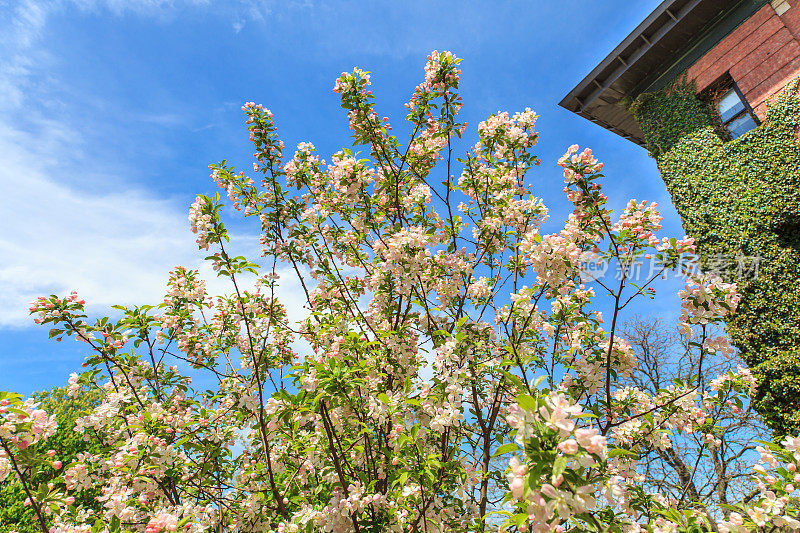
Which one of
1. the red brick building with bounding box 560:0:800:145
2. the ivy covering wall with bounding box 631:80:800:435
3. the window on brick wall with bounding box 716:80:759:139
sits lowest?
the ivy covering wall with bounding box 631:80:800:435

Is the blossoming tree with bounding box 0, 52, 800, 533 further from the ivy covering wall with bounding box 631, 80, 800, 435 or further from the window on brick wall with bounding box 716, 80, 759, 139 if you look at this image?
the window on brick wall with bounding box 716, 80, 759, 139

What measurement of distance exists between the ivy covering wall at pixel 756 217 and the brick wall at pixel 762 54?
44 cm

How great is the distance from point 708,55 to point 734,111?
5.44ft

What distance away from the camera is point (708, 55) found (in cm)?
1023

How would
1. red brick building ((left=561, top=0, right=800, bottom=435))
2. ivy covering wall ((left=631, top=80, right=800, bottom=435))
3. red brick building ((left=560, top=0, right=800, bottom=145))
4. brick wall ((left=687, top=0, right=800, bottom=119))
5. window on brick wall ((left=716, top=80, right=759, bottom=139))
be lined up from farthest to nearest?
1. window on brick wall ((left=716, top=80, right=759, bottom=139))
2. red brick building ((left=560, top=0, right=800, bottom=145))
3. brick wall ((left=687, top=0, right=800, bottom=119))
4. red brick building ((left=561, top=0, right=800, bottom=435))
5. ivy covering wall ((left=631, top=80, right=800, bottom=435))

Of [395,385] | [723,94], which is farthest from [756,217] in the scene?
[395,385]

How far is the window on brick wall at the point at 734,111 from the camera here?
31.4 ft

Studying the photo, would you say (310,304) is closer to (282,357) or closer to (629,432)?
(282,357)

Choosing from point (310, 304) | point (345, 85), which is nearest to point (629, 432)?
point (310, 304)

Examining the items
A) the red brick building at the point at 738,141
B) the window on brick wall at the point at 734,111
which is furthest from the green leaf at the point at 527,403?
the window on brick wall at the point at 734,111

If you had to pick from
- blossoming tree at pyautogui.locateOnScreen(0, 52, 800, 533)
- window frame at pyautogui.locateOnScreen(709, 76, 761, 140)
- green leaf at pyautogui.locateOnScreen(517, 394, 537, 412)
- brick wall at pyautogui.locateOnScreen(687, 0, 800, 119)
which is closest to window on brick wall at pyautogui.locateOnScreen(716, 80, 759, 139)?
window frame at pyautogui.locateOnScreen(709, 76, 761, 140)

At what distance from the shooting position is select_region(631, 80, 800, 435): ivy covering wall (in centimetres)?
756

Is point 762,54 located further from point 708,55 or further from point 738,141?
point 738,141

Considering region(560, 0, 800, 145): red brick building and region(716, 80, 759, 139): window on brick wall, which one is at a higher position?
region(560, 0, 800, 145): red brick building
